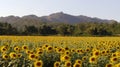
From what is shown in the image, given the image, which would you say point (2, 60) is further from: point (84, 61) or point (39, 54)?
point (84, 61)

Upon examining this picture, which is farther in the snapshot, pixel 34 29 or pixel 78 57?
pixel 34 29

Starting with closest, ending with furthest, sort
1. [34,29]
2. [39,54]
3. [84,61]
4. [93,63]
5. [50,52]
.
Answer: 1. [93,63]
2. [84,61]
3. [39,54]
4. [50,52]
5. [34,29]

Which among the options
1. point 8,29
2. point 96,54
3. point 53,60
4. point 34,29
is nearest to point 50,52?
point 53,60

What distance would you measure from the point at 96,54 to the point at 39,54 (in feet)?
5.14

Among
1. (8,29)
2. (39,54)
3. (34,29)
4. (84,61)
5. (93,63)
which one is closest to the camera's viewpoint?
(93,63)

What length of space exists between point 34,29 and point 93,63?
69469 mm

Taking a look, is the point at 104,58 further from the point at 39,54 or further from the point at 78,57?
the point at 39,54

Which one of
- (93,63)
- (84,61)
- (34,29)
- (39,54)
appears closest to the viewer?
(93,63)

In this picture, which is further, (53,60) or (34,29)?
(34,29)

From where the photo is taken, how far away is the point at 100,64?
9.12 metres

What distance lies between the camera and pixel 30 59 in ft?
30.3

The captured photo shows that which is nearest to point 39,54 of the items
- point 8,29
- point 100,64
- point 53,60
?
point 53,60

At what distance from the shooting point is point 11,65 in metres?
9.20

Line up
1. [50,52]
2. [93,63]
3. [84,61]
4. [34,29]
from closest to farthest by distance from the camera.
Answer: [93,63] < [84,61] < [50,52] < [34,29]
